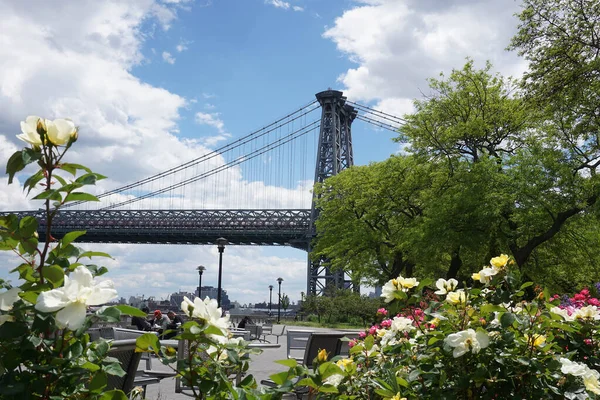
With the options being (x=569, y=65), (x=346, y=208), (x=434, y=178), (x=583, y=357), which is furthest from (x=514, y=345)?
(x=346, y=208)

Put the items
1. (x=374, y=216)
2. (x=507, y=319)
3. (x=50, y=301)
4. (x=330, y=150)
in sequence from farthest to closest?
(x=330, y=150), (x=374, y=216), (x=507, y=319), (x=50, y=301)

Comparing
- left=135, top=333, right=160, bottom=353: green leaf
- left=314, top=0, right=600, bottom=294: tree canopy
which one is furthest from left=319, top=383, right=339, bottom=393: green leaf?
left=314, top=0, right=600, bottom=294: tree canopy

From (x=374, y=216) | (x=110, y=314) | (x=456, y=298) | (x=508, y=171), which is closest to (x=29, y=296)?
(x=110, y=314)

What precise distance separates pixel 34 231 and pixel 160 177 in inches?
2566

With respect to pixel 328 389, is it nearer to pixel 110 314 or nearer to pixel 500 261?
pixel 110 314

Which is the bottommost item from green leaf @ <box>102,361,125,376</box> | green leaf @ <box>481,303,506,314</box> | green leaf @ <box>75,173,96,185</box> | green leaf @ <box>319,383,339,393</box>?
green leaf @ <box>319,383,339,393</box>

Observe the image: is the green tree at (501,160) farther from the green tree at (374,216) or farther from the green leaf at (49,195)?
the green leaf at (49,195)

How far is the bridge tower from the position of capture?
45.2 m

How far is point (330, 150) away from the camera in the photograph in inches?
1817

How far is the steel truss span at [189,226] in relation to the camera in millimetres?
53156

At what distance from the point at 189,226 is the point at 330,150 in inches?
681

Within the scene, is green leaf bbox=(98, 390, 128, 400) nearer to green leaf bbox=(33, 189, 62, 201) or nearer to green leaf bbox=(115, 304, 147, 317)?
green leaf bbox=(115, 304, 147, 317)

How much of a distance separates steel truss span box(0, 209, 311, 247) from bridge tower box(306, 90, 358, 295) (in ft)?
15.5

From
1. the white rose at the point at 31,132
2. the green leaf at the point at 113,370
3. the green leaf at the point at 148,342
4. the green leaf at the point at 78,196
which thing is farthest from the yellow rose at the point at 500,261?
the white rose at the point at 31,132
